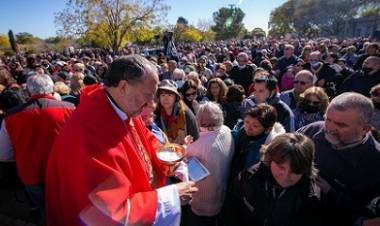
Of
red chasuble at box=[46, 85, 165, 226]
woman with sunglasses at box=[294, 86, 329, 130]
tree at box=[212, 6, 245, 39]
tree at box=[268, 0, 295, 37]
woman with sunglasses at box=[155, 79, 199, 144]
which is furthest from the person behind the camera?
tree at box=[212, 6, 245, 39]

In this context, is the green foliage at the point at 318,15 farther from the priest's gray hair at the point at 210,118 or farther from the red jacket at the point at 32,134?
the red jacket at the point at 32,134

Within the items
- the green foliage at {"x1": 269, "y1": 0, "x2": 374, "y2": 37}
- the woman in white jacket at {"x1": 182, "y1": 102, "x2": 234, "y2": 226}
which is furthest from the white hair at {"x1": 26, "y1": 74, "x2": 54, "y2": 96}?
the green foliage at {"x1": 269, "y1": 0, "x2": 374, "y2": 37}

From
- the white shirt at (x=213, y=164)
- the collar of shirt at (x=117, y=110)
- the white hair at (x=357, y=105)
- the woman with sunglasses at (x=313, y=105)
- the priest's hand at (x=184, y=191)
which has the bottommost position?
the white shirt at (x=213, y=164)

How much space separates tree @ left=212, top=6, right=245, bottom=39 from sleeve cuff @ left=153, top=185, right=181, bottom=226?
8520cm

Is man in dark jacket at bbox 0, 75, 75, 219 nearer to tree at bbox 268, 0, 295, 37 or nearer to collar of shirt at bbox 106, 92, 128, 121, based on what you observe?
collar of shirt at bbox 106, 92, 128, 121

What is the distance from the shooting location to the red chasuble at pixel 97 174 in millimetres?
1617

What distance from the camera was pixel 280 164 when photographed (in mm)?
2100

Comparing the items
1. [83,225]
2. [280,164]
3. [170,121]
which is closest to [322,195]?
[280,164]

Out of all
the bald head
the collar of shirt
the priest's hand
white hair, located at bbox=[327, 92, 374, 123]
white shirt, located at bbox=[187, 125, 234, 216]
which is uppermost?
the bald head

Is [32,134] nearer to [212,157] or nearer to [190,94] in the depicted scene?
[212,157]

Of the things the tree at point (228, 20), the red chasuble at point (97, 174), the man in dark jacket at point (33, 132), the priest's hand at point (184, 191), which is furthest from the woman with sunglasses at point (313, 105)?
the tree at point (228, 20)

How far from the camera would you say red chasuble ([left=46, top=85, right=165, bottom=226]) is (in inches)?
63.7

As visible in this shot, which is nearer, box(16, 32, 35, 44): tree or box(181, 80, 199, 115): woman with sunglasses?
box(181, 80, 199, 115): woman with sunglasses

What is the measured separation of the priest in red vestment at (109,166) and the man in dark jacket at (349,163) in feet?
3.88
